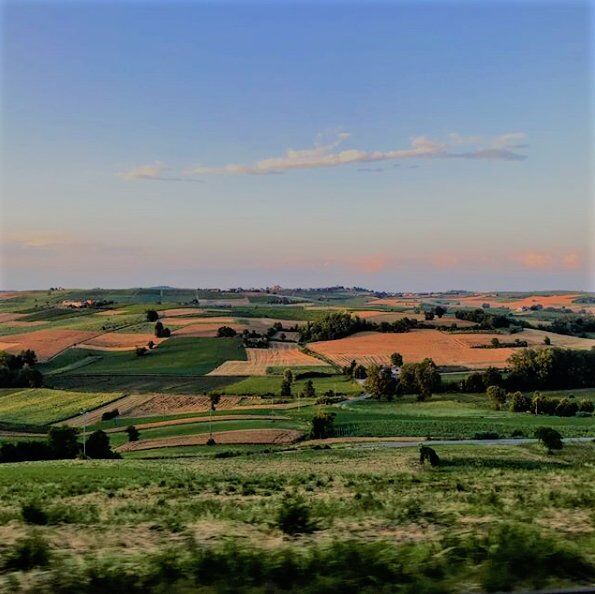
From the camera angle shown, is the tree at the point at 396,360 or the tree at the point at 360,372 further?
the tree at the point at 360,372

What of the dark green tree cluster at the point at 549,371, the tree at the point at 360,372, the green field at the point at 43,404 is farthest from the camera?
the tree at the point at 360,372

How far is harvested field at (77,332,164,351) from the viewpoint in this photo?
314 feet

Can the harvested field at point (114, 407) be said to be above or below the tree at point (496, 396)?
below

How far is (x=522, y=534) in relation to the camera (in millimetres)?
8156

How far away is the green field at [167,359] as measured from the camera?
278ft

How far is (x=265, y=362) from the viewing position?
88.1 m

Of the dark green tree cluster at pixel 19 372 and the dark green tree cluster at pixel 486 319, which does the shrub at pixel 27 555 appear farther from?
the dark green tree cluster at pixel 486 319

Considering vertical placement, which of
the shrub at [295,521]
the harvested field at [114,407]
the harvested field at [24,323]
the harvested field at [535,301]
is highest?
the harvested field at [535,301]

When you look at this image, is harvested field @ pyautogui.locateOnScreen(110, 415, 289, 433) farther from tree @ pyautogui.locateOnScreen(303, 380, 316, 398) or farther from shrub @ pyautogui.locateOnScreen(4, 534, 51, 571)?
shrub @ pyautogui.locateOnScreen(4, 534, 51, 571)

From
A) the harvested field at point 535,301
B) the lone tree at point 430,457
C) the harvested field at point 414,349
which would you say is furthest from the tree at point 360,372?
the harvested field at point 535,301

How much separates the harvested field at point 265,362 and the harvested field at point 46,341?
25973 mm

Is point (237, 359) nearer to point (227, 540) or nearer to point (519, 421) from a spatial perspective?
point (519, 421)

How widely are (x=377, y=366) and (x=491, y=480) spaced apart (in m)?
61.4

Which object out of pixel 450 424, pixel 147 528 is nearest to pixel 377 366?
pixel 450 424
